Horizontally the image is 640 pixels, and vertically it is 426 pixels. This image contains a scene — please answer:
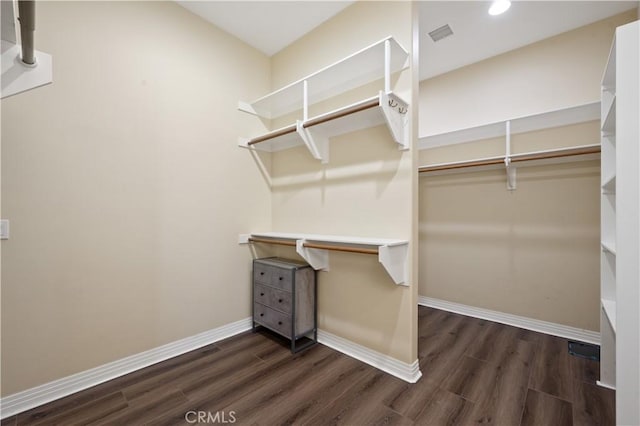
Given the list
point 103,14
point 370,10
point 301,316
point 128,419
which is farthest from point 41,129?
point 370,10

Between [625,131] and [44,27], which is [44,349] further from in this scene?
[625,131]

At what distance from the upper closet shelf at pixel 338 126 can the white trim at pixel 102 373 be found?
180 cm

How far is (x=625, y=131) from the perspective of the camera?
1189 mm

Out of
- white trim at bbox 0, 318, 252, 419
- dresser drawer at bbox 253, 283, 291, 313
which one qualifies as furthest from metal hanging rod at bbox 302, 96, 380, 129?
white trim at bbox 0, 318, 252, 419

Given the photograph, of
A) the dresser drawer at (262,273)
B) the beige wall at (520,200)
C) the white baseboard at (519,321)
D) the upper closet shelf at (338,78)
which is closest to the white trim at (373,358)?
the dresser drawer at (262,273)

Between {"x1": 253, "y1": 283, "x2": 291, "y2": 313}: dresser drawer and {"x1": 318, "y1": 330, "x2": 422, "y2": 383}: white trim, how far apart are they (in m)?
0.43

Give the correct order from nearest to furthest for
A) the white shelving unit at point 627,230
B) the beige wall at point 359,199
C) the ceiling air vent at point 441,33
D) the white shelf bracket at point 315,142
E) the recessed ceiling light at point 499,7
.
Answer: the white shelving unit at point 627,230, the beige wall at point 359,199, the recessed ceiling light at point 499,7, the white shelf bracket at point 315,142, the ceiling air vent at point 441,33

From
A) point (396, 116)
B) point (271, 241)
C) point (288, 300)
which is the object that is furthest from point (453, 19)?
point (288, 300)

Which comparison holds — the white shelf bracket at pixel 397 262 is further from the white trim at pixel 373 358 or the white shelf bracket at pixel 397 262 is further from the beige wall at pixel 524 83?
the beige wall at pixel 524 83

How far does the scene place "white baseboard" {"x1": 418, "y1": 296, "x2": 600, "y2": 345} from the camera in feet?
7.86

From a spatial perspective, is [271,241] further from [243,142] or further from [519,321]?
[519,321]

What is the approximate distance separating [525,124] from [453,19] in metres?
1.18

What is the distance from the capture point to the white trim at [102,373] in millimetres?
1578

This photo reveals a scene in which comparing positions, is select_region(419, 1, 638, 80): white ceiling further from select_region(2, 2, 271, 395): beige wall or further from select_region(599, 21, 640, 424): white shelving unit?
select_region(2, 2, 271, 395): beige wall
